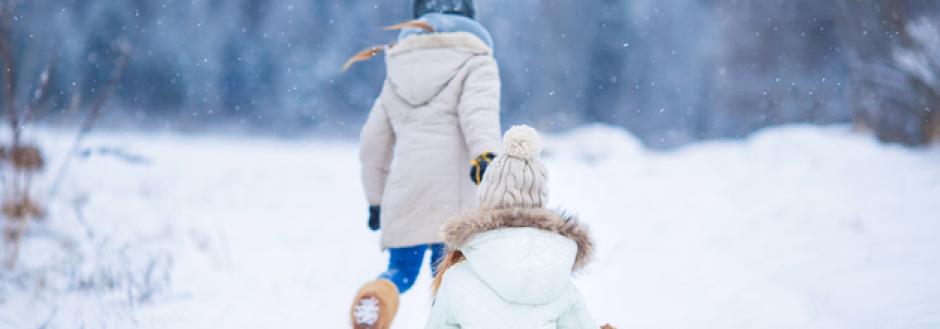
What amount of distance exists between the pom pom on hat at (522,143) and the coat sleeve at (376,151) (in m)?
1.05

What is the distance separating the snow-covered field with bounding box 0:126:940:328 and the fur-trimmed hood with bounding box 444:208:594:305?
102cm

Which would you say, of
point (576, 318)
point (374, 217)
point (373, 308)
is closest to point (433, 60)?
point (374, 217)

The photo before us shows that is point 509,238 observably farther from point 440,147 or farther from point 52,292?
point 52,292

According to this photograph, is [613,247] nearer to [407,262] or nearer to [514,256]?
[407,262]

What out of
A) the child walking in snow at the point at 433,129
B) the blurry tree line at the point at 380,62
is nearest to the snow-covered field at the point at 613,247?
the child walking in snow at the point at 433,129

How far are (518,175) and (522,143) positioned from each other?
0.23 ft

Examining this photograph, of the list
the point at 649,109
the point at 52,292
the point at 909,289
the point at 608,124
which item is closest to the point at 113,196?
the point at 52,292

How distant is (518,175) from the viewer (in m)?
1.33

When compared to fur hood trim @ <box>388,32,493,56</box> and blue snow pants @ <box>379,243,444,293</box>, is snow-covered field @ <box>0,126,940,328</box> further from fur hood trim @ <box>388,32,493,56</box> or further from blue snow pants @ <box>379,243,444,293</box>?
fur hood trim @ <box>388,32,493,56</box>

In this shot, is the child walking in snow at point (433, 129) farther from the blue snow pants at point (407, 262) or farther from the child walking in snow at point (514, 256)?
the child walking in snow at point (514, 256)

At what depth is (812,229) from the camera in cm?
405

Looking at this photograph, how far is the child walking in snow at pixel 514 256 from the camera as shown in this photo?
4.09ft

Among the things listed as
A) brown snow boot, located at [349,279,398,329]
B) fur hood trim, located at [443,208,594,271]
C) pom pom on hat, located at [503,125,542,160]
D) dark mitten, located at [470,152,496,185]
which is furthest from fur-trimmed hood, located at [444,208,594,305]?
dark mitten, located at [470,152,496,185]

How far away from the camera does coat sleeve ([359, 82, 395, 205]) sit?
90.8 inches
